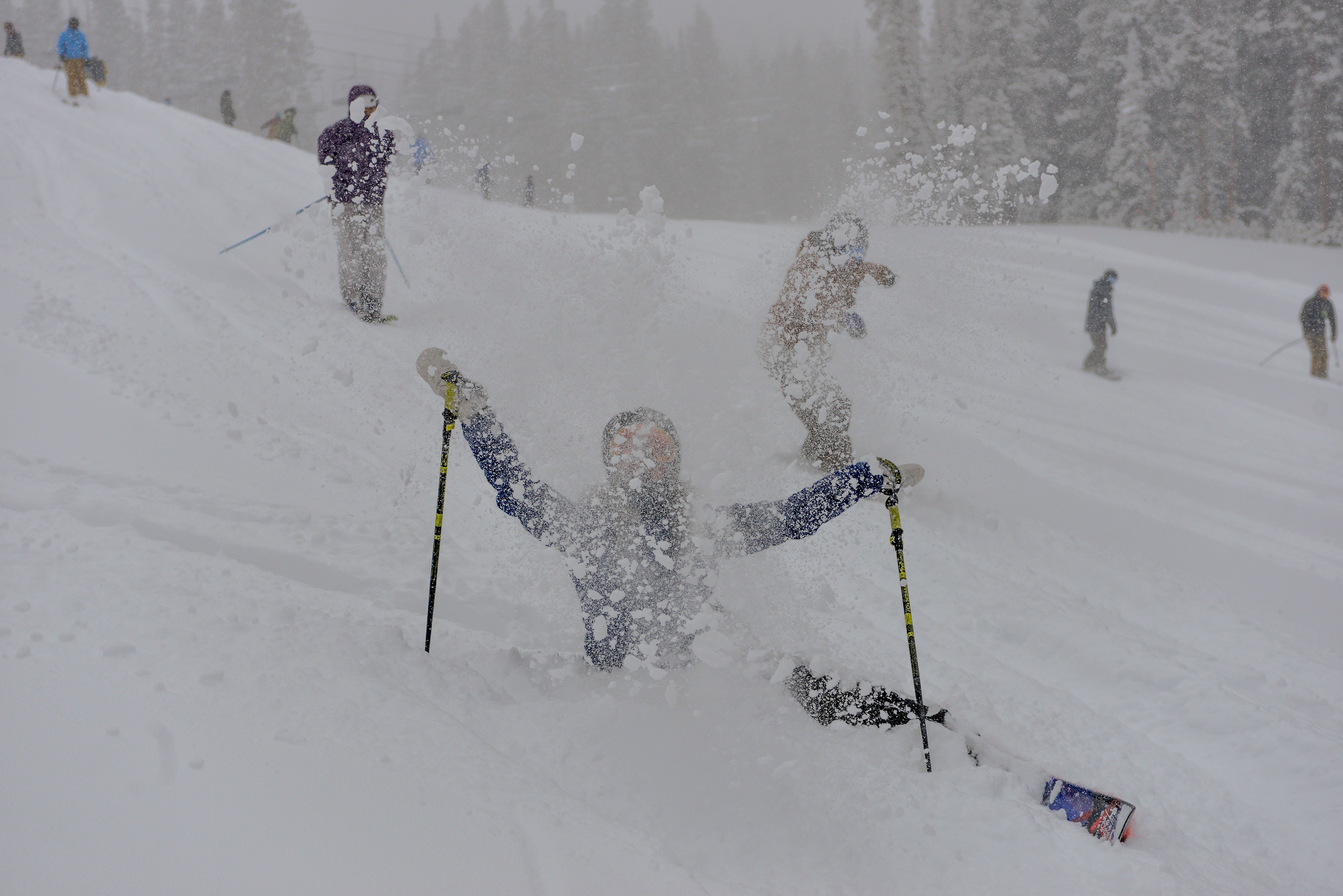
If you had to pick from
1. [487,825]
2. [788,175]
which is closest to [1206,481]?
[487,825]

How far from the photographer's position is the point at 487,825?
8.06 feet

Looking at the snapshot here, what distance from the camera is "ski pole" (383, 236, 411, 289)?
30.2ft

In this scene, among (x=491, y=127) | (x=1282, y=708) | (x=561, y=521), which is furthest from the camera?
(x=491, y=127)

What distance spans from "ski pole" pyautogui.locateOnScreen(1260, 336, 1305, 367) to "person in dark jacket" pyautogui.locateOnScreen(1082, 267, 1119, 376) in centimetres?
352

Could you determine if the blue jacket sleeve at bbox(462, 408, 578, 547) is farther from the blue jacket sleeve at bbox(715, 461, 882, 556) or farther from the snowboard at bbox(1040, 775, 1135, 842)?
the snowboard at bbox(1040, 775, 1135, 842)

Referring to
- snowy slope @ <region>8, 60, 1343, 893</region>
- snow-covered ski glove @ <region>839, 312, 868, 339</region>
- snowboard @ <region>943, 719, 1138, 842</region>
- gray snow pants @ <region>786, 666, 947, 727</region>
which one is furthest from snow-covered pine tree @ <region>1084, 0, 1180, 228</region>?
snowboard @ <region>943, 719, 1138, 842</region>

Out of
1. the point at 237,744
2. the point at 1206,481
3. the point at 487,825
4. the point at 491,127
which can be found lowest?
the point at 1206,481

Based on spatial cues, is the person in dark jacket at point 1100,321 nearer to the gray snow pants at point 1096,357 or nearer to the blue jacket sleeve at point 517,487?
the gray snow pants at point 1096,357

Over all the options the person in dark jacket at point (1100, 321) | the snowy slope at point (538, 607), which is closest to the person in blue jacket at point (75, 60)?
the snowy slope at point (538, 607)

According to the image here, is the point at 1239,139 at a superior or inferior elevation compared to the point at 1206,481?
superior

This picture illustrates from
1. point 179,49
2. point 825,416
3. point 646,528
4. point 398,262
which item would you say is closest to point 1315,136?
point 825,416

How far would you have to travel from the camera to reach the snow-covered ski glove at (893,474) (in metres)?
3.55

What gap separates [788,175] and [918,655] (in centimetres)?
5017

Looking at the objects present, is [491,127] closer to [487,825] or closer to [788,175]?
[788,175]
